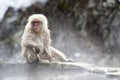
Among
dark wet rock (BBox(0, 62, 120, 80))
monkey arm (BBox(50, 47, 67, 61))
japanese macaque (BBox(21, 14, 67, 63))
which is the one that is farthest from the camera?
monkey arm (BBox(50, 47, 67, 61))

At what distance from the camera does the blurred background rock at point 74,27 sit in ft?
53.9

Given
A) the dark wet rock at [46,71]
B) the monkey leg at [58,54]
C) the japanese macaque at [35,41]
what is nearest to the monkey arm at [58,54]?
the monkey leg at [58,54]

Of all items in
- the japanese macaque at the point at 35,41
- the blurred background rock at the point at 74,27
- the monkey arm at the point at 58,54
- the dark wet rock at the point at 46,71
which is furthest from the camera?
the blurred background rock at the point at 74,27

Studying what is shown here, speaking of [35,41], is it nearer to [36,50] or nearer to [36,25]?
[36,50]

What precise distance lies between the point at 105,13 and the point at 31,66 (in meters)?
8.30

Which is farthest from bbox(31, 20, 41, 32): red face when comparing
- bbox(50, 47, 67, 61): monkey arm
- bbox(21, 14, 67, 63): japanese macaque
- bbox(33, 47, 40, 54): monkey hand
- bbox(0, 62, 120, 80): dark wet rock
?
bbox(50, 47, 67, 61): monkey arm

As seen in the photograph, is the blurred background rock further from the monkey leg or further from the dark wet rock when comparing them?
the dark wet rock

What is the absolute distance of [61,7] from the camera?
1795cm

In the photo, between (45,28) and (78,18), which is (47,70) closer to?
(45,28)

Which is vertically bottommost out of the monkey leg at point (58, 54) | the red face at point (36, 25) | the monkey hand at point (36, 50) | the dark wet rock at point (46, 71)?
the dark wet rock at point (46, 71)

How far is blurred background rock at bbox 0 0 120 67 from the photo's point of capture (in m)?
16.4

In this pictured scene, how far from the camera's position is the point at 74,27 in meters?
17.5

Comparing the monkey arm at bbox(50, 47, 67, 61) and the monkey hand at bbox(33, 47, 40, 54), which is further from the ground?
the monkey hand at bbox(33, 47, 40, 54)

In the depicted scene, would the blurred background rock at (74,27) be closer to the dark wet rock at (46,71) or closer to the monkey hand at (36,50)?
the monkey hand at (36,50)
